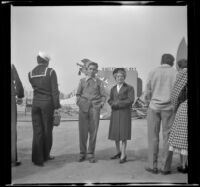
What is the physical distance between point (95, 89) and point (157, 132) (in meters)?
0.64

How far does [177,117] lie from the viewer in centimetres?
275

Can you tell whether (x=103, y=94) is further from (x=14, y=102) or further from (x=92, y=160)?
(x=14, y=102)

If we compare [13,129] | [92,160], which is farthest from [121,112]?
[13,129]

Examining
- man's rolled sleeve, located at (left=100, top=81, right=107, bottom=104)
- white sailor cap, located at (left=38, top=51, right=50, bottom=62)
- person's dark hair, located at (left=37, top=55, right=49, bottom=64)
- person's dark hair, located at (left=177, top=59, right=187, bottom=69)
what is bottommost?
man's rolled sleeve, located at (left=100, top=81, right=107, bottom=104)

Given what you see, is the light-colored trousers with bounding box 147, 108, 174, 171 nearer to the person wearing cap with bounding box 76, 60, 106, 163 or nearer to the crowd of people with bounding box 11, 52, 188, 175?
the crowd of people with bounding box 11, 52, 188, 175

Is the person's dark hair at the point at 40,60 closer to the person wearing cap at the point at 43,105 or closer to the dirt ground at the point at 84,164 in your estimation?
the person wearing cap at the point at 43,105

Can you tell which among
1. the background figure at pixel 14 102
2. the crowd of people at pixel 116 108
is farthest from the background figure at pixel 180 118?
the background figure at pixel 14 102

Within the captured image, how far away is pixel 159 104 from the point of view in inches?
109

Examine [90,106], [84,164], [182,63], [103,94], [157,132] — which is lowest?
[84,164]

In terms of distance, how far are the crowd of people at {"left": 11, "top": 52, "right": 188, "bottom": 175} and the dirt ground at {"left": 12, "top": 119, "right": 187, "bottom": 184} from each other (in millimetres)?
41

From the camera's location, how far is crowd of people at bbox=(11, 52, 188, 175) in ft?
9.05

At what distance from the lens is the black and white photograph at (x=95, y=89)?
2770 mm

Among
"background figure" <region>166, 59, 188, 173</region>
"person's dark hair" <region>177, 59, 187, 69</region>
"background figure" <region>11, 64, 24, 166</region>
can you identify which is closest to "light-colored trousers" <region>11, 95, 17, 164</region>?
"background figure" <region>11, 64, 24, 166</region>
